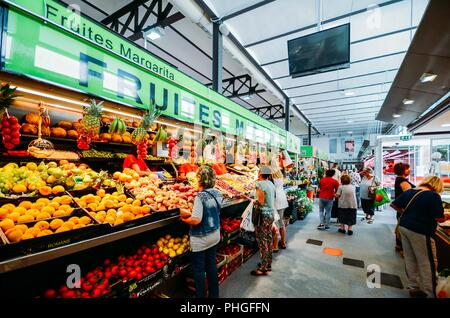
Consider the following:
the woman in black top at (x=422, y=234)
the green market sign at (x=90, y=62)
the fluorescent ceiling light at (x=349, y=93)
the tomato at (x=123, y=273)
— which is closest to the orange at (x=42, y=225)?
the tomato at (x=123, y=273)

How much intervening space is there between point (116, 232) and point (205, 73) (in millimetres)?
7771

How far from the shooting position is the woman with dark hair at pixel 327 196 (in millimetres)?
6801

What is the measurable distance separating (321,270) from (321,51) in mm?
4260

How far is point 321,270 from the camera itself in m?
4.07

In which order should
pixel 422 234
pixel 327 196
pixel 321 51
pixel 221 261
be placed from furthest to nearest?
pixel 327 196, pixel 321 51, pixel 221 261, pixel 422 234

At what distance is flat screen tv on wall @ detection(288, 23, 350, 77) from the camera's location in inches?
162

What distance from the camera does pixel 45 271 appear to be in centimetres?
216

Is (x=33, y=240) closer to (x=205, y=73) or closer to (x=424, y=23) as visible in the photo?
(x=424, y=23)

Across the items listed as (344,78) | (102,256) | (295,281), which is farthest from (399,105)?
(102,256)

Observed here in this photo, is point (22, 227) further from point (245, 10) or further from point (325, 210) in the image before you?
point (325, 210)

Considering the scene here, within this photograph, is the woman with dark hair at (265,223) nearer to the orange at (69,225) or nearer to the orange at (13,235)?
the orange at (69,225)

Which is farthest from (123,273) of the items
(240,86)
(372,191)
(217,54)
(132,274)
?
(240,86)

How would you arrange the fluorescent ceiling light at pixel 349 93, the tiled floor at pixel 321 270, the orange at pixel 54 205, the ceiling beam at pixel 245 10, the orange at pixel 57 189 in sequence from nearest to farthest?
the orange at pixel 54 205 → the orange at pixel 57 189 → the tiled floor at pixel 321 270 → the ceiling beam at pixel 245 10 → the fluorescent ceiling light at pixel 349 93

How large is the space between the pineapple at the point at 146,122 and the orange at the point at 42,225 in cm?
187
